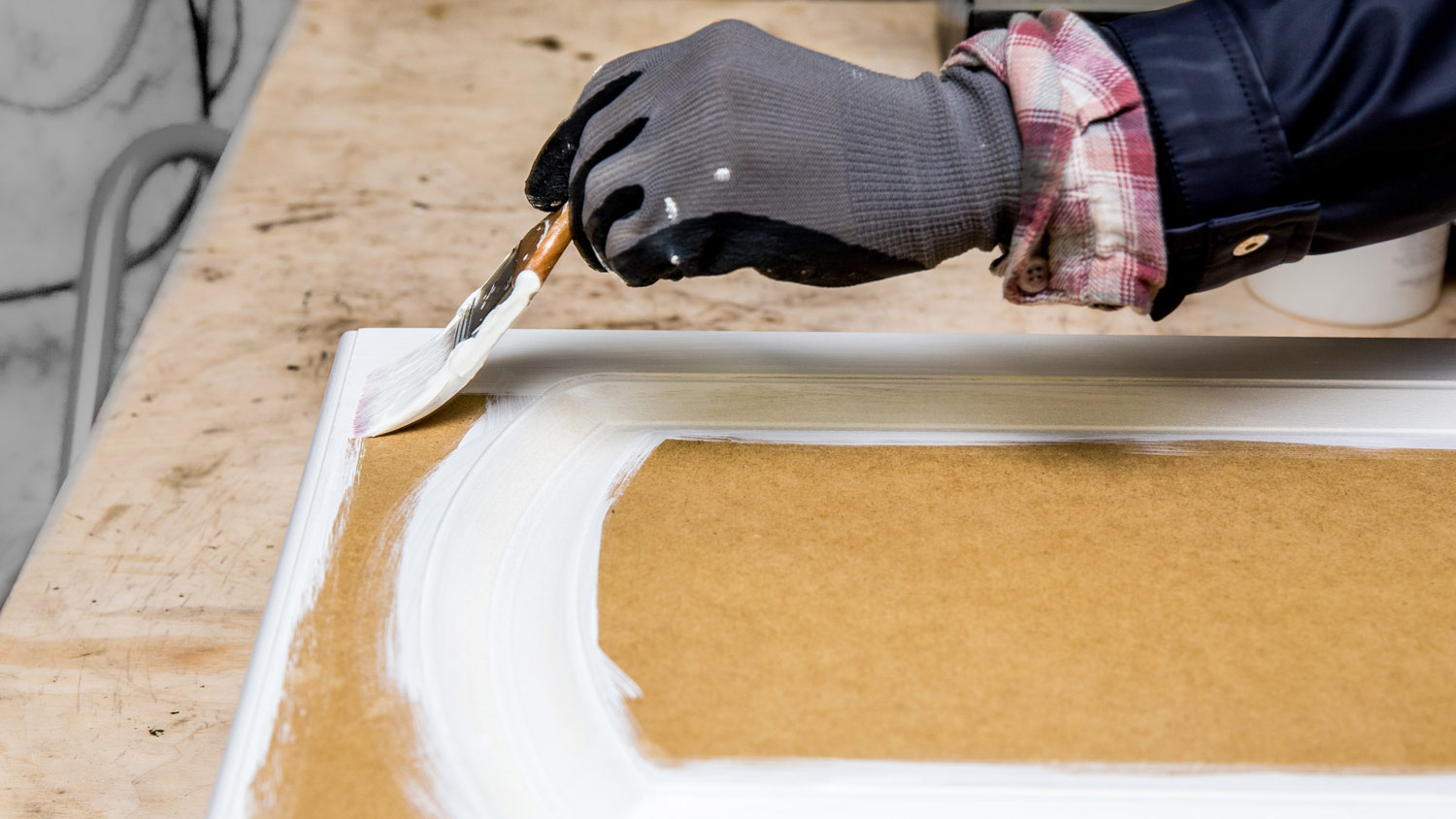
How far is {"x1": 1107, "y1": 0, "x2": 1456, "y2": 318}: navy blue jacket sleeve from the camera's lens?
855mm

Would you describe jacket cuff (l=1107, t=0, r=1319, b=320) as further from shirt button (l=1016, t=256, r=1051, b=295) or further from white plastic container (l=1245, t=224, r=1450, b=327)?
white plastic container (l=1245, t=224, r=1450, b=327)

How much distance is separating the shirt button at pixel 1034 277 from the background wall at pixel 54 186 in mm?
1116

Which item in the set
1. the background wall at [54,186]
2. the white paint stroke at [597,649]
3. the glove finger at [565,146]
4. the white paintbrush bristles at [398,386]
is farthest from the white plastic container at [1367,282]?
the background wall at [54,186]

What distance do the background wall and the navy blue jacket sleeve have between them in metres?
1.22

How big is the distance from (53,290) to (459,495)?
733mm

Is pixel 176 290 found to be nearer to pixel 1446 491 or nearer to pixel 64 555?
pixel 64 555

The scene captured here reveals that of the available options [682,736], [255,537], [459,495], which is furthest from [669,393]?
[255,537]

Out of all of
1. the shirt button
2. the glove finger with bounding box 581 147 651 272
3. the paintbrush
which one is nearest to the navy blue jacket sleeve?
the shirt button

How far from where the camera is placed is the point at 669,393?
1.08 m

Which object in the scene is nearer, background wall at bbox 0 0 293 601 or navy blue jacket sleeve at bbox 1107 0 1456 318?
navy blue jacket sleeve at bbox 1107 0 1456 318

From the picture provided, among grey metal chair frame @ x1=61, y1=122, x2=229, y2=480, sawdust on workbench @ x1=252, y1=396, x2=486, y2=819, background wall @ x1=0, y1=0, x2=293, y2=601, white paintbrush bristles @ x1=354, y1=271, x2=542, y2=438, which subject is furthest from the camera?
grey metal chair frame @ x1=61, y1=122, x2=229, y2=480

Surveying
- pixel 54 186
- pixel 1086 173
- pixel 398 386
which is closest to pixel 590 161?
pixel 398 386

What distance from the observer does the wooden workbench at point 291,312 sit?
105 centimetres

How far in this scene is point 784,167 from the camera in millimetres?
869
